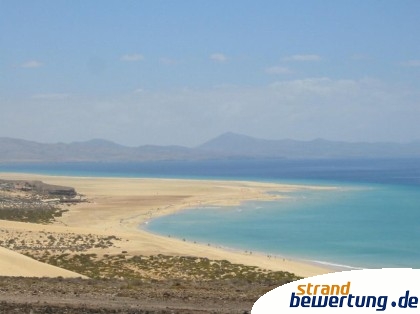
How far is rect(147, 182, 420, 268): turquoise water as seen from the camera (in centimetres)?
3800

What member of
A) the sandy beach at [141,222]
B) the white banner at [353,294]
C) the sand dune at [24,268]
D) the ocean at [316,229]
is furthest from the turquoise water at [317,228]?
the white banner at [353,294]

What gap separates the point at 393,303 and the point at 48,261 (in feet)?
76.8

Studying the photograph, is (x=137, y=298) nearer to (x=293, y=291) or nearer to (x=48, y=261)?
(x=293, y=291)

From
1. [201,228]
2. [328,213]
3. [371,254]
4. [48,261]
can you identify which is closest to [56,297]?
[48,261]

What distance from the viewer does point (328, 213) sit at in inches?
2500

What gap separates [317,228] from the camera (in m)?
51.1

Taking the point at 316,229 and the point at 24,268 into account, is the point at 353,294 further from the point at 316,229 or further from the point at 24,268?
the point at 316,229

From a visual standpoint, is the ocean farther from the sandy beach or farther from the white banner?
the white banner

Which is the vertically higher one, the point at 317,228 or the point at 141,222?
the point at 317,228

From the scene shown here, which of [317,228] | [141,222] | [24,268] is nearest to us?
[24,268]

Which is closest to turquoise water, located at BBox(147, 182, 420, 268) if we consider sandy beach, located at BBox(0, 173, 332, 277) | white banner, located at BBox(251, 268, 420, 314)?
sandy beach, located at BBox(0, 173, 332, 277)

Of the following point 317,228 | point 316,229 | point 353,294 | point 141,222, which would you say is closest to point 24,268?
point 353,294

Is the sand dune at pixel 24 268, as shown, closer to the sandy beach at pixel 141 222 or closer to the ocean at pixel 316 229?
the sandy beach at pixel 141 222

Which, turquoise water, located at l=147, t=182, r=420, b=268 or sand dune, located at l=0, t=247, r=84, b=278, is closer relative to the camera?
sand dune, located at l=0, t=247, r=84, b=278
